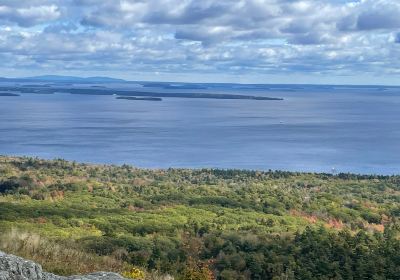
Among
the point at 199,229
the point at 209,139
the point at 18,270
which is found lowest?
the point at 209,139

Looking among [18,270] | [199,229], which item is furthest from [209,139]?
[18,270]

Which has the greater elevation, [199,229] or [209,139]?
[199,229]

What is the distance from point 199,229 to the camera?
24.0 metres

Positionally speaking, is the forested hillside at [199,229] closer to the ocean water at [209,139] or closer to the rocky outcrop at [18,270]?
the rocky outcrop at [18,270]

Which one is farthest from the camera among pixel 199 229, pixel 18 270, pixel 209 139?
pixel 209 139

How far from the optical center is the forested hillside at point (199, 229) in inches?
573

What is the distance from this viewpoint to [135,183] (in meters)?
48.0

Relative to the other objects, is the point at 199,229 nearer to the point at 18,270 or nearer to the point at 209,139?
the point at 18,270

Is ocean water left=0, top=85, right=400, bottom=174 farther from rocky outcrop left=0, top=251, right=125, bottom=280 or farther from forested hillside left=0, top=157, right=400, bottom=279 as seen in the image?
rocky outcrop left=0, top=251, right=125, bottom=280

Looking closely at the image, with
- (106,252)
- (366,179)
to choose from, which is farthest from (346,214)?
(366,179)

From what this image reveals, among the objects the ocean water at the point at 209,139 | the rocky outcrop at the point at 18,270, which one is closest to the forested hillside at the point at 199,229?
the rocky outcrop at the point at 18,270

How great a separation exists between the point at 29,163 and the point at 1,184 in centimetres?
1778

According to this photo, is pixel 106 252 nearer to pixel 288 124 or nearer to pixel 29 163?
pixel 29 163

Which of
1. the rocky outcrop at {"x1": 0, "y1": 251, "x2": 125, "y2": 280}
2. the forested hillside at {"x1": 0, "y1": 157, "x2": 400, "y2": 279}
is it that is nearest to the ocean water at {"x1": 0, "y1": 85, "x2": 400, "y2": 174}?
the forested hillside at {"x1": 0, "y1": 157, "x2": 400, "y2": 279}
